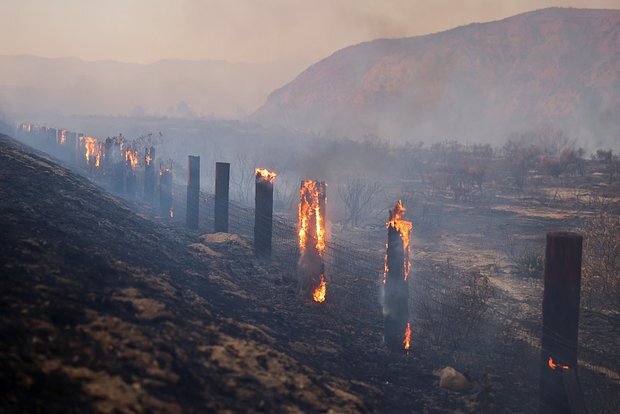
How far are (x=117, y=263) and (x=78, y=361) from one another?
2999mm

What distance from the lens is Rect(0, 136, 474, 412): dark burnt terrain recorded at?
4.09 m

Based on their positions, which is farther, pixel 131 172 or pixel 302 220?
pixel 131 172

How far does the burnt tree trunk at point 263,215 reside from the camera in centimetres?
1080

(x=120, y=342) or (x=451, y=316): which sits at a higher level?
(x=120, y=342)

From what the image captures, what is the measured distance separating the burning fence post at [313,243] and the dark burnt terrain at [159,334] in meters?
0.31

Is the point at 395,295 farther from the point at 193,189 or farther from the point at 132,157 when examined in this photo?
the point at 132,157

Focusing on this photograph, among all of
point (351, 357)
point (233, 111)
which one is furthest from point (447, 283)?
point (233, 111)

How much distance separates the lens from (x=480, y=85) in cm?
6769

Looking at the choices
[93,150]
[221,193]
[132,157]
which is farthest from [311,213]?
[93,150]

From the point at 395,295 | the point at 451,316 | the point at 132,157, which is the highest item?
the point at 132,157

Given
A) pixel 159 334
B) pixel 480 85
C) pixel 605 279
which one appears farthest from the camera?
pixel 480 85

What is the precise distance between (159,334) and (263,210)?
5929 millimetres

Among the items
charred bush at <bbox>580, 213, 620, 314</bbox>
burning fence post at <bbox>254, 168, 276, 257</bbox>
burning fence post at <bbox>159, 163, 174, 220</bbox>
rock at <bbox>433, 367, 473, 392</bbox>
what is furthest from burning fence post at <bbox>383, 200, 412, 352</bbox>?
burning fence post at <bbox>159, 163, 174, 220</bbox>

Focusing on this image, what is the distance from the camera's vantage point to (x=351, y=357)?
7.02m
